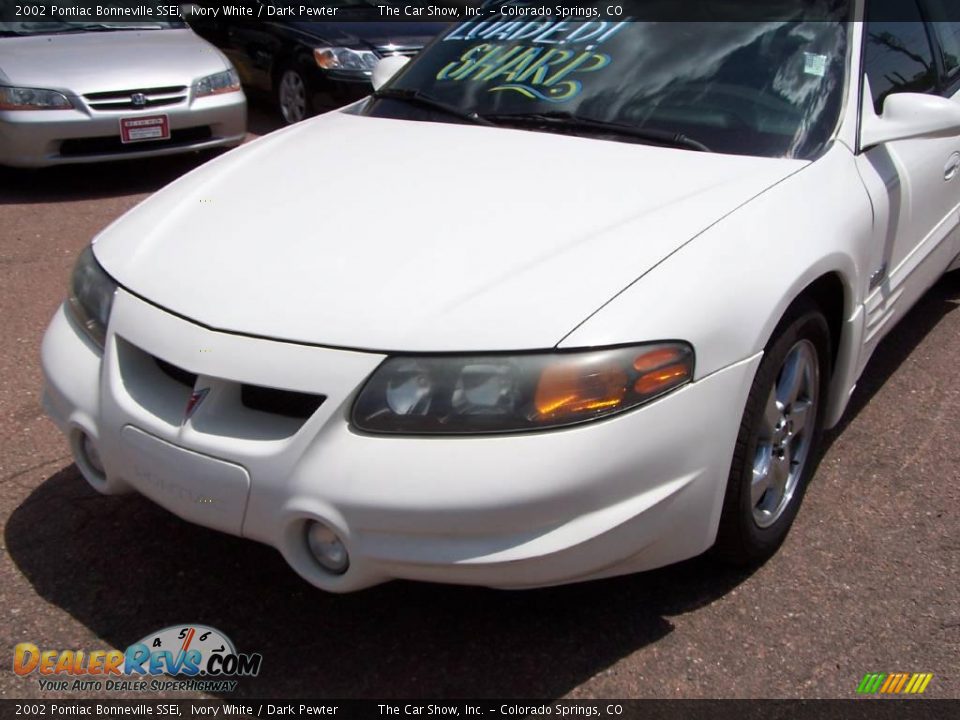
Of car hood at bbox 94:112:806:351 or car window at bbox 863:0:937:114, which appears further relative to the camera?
car window at bbox 863:0:937:114

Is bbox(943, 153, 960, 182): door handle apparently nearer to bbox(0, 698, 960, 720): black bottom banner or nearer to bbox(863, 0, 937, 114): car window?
bbox(863, 0, 937, 114): car window

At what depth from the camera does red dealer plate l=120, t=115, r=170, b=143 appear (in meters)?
6.62

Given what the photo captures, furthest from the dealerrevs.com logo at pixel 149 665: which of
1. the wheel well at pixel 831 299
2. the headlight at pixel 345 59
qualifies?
the headlight at pixel 345 59

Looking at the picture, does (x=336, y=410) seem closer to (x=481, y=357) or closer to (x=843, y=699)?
(x=481, y=357)

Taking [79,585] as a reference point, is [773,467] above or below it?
above

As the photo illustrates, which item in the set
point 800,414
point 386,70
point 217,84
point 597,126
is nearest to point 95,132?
point 217,84

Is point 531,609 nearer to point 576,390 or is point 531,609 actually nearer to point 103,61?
point 576,390

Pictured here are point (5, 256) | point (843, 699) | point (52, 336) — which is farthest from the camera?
point (5, 256)

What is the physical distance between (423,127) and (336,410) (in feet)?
4.61

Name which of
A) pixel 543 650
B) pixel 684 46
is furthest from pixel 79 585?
pixel 684 46

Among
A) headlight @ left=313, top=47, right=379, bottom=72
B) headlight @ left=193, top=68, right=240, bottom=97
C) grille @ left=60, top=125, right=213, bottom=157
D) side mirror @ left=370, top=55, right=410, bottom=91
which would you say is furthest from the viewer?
headlight @ left=313, top=47, right=379, bottom=72

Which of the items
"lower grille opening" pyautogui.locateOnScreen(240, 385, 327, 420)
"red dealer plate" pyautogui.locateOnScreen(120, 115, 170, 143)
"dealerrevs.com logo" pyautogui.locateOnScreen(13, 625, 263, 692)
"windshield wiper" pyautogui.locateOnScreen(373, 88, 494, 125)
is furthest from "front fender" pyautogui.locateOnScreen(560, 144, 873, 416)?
"red dealer plate" pyautogui.locateOnScreen(120, 115, 170, 143)

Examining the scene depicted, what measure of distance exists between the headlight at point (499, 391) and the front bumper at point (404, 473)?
0.09 feet

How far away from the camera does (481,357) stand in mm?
2207
